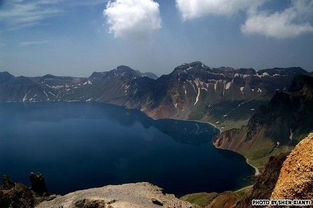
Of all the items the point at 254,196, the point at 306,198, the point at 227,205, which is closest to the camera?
the point at 306,198

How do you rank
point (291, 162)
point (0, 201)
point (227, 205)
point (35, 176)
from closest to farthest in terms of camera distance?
1. point (291, 162)
2. point (0, 201)
3. point (35, 176)
4. point (227, 205)

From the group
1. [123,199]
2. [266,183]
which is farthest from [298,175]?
[266,183]

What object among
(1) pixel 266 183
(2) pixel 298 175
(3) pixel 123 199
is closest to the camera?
(2) pixel 298 175

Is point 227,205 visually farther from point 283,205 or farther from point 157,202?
point 283,205

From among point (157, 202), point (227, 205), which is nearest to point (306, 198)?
point (157, 202)

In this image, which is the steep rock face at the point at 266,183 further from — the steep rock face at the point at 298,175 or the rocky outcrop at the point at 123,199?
the steep rock face at the point at 298,175

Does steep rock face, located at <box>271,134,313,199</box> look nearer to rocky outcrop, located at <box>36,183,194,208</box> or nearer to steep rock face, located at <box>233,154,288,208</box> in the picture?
rocky outcrop, located at <box>36,183,194,208</box>

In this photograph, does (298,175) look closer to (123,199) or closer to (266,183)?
(123,199)
